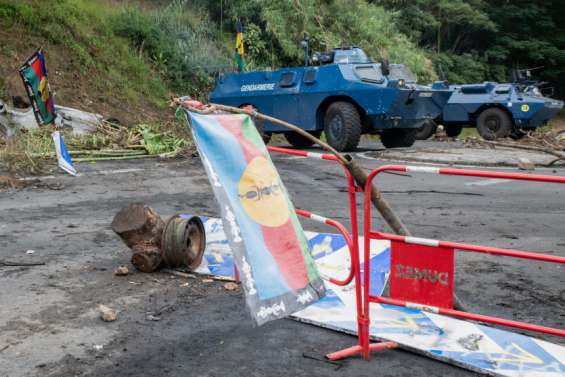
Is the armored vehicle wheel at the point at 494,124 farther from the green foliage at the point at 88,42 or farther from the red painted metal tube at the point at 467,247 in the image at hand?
the red painted metal tube at the point at 467,247

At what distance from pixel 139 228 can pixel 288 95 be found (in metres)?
10.9

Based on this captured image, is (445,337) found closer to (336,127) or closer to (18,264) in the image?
(18,264)

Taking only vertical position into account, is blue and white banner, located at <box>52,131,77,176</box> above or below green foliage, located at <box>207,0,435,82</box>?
below

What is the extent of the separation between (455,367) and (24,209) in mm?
5594

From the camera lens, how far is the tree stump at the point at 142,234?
Answer: 5352mm

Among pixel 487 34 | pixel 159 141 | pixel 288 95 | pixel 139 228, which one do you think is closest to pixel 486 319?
pixel 139 228

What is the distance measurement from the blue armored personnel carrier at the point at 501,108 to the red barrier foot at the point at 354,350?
56.3 feet

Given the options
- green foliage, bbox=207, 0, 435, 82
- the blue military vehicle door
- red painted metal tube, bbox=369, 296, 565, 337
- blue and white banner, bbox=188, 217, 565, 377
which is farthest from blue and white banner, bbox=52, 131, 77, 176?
green foliage, bbox=207, 0, 435, 82

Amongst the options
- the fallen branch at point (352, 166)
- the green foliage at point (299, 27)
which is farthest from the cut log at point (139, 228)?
the green foliage at point (299, 27)

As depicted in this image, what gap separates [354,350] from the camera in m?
3.82

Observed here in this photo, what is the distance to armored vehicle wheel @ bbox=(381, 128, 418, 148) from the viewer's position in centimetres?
1688

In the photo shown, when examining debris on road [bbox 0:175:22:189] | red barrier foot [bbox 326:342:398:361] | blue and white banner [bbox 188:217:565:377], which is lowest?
debris on road [bbox 0:175:22:189]

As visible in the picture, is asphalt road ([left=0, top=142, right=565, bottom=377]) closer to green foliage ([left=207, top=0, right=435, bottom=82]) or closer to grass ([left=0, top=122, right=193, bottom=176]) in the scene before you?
grass ([left=0, top=122, right=193, bottom=176])

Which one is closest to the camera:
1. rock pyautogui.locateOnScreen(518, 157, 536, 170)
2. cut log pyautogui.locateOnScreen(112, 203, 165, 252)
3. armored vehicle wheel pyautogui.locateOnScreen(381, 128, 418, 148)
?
cut log pyautogui.locateOnScreen(112, 203, 165, 252)
